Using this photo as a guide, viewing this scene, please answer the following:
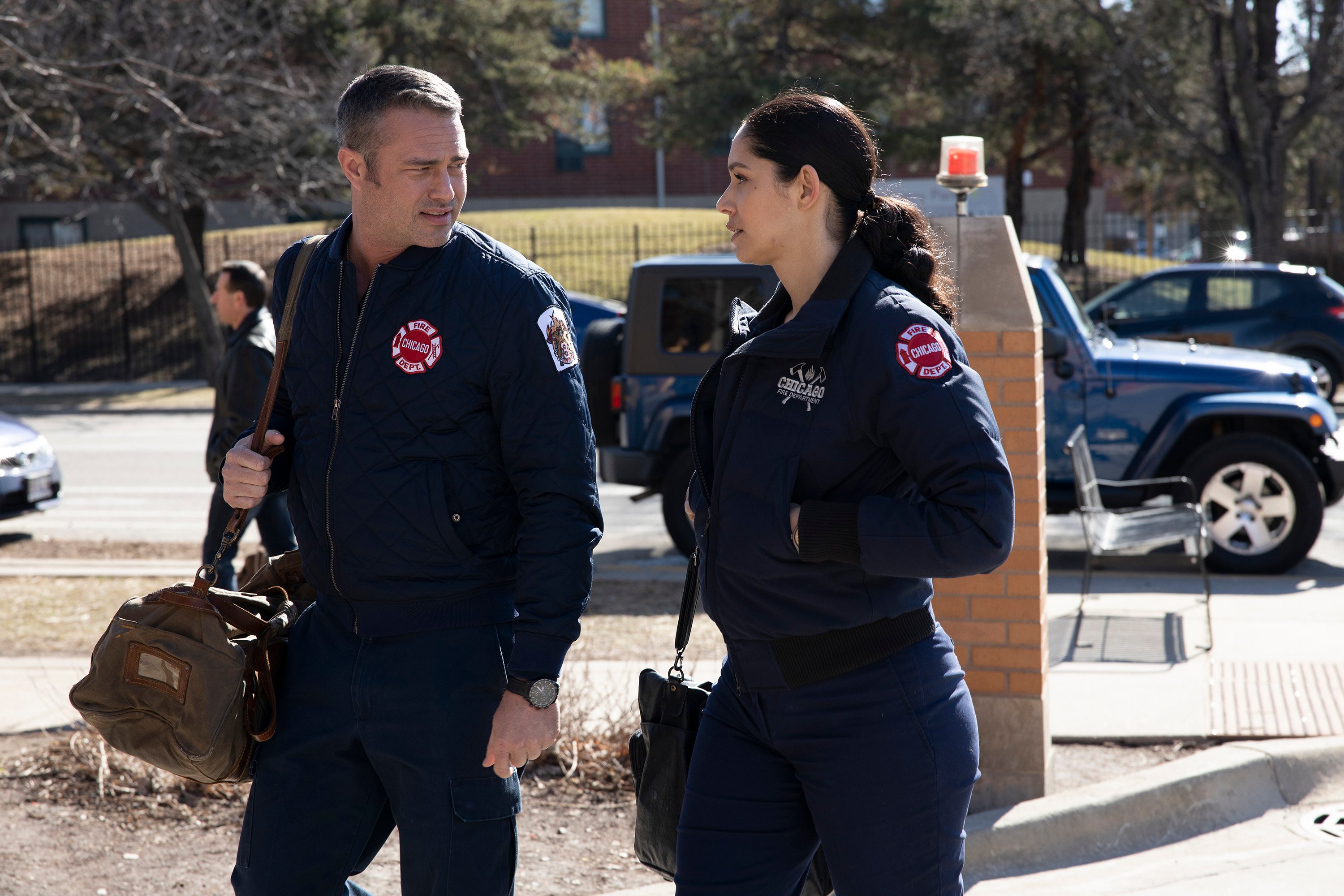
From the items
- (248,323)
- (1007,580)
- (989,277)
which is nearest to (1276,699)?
(1007,580)

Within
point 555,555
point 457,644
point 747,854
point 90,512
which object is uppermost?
point 555,555

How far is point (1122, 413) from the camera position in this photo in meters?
8.11

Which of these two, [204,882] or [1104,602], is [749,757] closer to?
[204,882]

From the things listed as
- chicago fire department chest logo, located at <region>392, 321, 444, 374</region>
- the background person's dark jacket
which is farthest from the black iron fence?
chicago fire department chest logo, located at <region>392, 321, 444, 374</region>

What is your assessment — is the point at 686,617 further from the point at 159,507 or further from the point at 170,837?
the point at 159,507

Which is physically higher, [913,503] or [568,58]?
[568,58]

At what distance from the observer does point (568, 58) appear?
36156mm

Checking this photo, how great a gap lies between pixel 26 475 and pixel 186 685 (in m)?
8.16

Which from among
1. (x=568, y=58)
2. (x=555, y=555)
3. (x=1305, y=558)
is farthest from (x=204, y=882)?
(x=568, y=58)

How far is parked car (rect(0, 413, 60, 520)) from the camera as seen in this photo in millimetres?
9547

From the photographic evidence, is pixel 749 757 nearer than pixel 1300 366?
Yes

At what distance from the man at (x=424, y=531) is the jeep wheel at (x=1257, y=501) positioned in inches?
255

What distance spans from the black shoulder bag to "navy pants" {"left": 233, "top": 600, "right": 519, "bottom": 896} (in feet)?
0.95

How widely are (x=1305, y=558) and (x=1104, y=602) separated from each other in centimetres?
197
